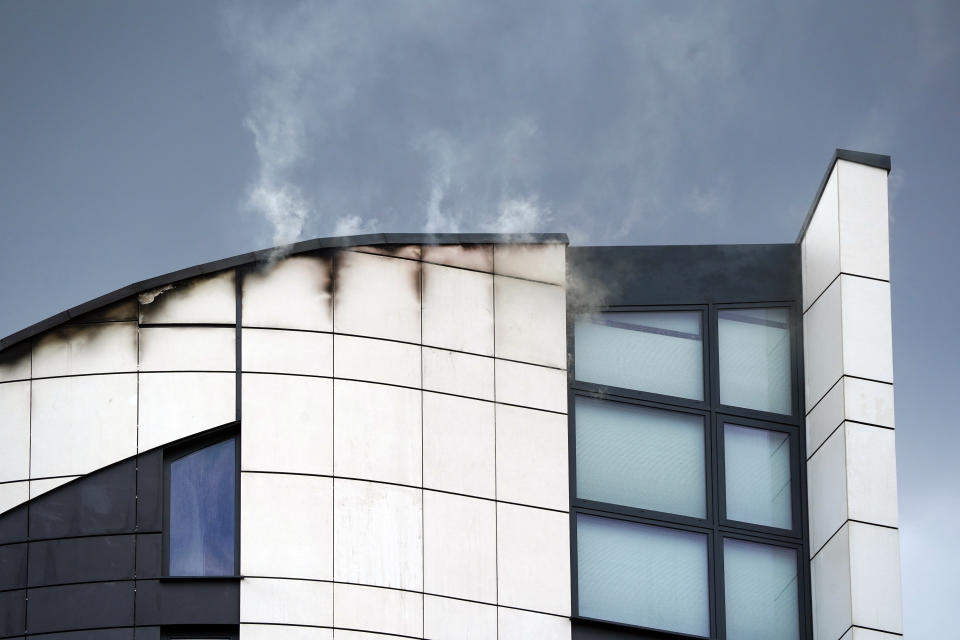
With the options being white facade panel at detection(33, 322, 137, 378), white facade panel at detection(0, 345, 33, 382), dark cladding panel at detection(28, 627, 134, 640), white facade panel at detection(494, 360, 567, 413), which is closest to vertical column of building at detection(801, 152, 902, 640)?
white facade panel at detection(494, 360, 567, 413)

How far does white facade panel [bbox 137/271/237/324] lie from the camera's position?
19.7 meters

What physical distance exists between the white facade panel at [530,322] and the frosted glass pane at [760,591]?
3.78 m

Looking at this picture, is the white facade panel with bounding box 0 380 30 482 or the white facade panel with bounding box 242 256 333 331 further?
the white facade panel with bounding box 242 256 333 331

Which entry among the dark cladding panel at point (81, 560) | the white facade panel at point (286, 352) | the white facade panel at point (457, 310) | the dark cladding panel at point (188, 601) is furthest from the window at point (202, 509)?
the white facade panel at point (457, 310)

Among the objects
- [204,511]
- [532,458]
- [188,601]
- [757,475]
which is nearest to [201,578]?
[188,601]

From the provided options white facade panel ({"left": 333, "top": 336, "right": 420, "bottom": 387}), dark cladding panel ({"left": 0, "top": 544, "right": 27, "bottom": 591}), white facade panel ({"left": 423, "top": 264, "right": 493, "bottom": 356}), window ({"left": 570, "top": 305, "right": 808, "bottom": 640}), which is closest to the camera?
dark cladding panel ({"left": 0, "top": 544, "right": 27, "bottom": 591})

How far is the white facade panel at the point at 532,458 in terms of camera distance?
2002 cm

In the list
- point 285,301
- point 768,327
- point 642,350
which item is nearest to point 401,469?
Result: point 285,301

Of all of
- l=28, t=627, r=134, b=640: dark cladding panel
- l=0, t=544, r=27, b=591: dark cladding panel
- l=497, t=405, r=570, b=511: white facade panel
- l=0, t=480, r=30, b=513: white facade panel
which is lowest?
l=28, t=627, r=134, b=640: dark cladding panel

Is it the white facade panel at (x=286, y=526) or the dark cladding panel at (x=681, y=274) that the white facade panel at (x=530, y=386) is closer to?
the dark cladding panel at (x=681, y=274)

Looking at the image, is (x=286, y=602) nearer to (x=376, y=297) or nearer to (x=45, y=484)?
(x=45, y=484)

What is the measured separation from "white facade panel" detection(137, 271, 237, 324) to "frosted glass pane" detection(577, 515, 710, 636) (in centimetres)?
585

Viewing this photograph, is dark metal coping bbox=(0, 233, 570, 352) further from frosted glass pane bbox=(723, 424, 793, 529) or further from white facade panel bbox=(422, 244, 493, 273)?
frosted glass pane bbox=(723, 424, 793, 529)

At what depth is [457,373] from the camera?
2027 cm
